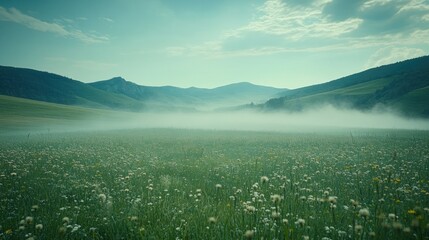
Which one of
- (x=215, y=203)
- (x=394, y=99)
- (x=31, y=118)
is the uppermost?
(x=394, y=99)

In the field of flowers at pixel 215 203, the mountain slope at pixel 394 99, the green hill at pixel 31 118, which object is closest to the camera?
the field of flowers at pixel 215 203

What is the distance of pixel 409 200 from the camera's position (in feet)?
20.9

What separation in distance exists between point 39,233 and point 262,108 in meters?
162

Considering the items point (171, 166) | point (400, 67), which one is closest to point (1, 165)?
point (171, 166)

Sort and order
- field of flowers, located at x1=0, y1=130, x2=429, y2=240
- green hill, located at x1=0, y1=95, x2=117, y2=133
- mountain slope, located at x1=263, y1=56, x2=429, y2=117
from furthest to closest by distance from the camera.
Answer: mountain slope, located at x1=263, y1=56, x2=429, y2=117, green hill, located at x1=0, y1=95, x2=117, y2=133, field of flowers, located at x1=0, y1=130, x2=429, y2=240

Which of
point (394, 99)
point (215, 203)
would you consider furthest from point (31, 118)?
point (394, 99)

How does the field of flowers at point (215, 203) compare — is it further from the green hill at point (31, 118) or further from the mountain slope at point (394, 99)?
the mountain slope at point (394, 99)

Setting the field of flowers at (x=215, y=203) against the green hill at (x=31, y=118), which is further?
the green hill at (x=31, y=118)

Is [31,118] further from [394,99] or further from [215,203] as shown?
[394,99]

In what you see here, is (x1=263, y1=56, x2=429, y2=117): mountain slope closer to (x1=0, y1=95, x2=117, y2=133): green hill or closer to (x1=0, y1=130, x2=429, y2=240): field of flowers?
(x1=0, y1=130, x2=429, y2=240): field of flowers

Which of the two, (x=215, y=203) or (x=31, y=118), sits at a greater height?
(x=31, y=118)

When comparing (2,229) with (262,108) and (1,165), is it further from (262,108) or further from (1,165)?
(262,108)

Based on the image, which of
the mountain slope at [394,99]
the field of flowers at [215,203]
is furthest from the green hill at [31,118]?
the mountain slope at [394,99]

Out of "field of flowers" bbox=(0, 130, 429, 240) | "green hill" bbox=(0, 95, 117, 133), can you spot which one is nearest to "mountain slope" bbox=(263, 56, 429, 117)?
"field of flowers" bbox=(0, 130, 429, 240)
